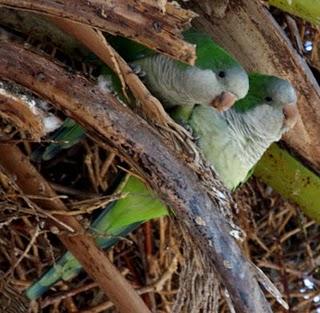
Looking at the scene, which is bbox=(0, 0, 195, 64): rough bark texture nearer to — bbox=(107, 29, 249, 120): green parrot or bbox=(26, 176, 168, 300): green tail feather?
bbox=(107, 29, 249, 120): green parrot

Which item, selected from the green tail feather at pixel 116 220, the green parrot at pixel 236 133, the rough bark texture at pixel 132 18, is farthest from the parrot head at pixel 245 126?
the rough bark texture at pixel 132 18

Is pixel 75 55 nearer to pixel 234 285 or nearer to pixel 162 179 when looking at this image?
pixel 162 179

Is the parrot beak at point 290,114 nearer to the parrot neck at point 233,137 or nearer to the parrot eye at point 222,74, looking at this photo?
the parrot neck at point 233,137

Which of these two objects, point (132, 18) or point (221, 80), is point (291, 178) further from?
point (132, 18)

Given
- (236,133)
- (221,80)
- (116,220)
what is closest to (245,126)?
(236,133)

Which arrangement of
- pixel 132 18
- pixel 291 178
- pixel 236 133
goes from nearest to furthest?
pixel 132 18 < pixel 236 133 < pixel 291 178

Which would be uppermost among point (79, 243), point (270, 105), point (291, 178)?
point (270, 105)
